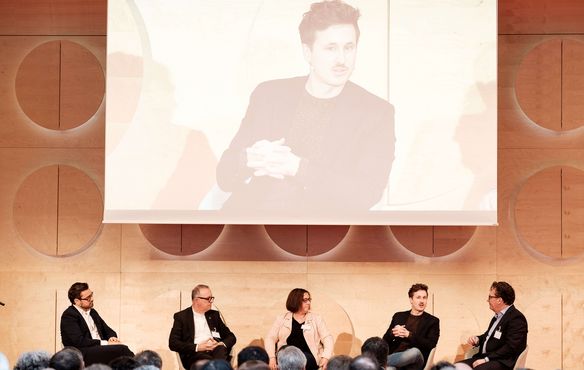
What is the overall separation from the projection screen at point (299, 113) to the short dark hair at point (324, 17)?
0.02 m

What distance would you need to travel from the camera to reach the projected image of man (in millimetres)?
8062

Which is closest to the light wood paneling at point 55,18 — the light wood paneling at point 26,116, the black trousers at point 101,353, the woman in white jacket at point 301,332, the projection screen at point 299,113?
the light wood paneling at point 26,116

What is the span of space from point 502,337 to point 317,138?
226 centimetres

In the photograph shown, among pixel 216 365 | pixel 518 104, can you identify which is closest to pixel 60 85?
pixel 518 104

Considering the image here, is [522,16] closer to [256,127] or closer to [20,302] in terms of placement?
[256,127]

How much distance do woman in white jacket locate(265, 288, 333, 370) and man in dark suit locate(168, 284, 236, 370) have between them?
35 centimetres

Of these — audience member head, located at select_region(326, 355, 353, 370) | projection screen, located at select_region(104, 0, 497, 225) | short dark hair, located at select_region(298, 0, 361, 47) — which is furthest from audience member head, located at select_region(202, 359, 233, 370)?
short dark hair, located at select_region(298, 0, 361, 47)

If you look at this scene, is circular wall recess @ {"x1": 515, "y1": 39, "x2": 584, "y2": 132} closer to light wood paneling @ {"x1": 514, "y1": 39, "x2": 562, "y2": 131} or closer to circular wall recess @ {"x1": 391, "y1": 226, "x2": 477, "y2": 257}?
light wood paneling @ {"x1": 514, "y1": 39, "x2": 562, "y2": 131}

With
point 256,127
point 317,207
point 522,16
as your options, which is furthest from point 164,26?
point 522,16

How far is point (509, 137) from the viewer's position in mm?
8602

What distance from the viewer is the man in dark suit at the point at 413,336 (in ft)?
24.2

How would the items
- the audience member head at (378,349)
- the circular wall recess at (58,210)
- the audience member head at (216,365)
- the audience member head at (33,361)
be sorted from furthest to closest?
the circular wall recess at (58,210) < the audience member head at (378,349) < the audience member head at (33,361) < the audience member head at (216,365)

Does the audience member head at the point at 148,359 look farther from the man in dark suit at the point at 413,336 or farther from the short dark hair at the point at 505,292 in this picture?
the short dark hair at the point at 505,292

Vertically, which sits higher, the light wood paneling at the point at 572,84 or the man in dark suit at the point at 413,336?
the light wood paneling at the point at 572,84
